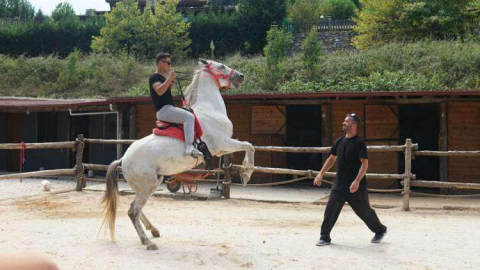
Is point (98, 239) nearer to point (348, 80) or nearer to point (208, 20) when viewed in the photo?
point (348, 80)

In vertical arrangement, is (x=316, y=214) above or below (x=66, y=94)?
below

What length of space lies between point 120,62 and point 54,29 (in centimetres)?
854

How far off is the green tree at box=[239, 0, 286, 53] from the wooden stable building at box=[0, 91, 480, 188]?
17.7 meters

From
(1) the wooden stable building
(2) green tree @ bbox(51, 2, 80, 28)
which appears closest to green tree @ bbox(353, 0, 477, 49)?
(1) the wooden stable building

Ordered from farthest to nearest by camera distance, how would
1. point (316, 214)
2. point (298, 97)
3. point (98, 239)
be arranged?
point (298, 97), point (316, 214), point (98, 239)

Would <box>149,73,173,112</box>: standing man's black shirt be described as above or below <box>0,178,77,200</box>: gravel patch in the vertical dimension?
above

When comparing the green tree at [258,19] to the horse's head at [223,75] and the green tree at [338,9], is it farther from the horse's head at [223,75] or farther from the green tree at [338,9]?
the horse's head at [223,75]

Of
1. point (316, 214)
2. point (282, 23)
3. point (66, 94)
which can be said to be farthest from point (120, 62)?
point (316, 214)

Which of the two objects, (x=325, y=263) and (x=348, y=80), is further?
(x=348, y=80)

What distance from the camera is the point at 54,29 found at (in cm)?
3869

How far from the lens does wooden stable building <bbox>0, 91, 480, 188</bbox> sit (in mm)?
15102

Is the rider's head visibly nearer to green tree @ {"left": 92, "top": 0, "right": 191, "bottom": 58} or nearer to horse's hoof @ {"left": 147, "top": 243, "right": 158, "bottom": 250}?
horse's hoof @ {"left": 147, "top": 243, "right": 158, "bottom": 250}

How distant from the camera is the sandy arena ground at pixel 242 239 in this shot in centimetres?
674

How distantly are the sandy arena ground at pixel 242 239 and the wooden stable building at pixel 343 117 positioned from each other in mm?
3638
